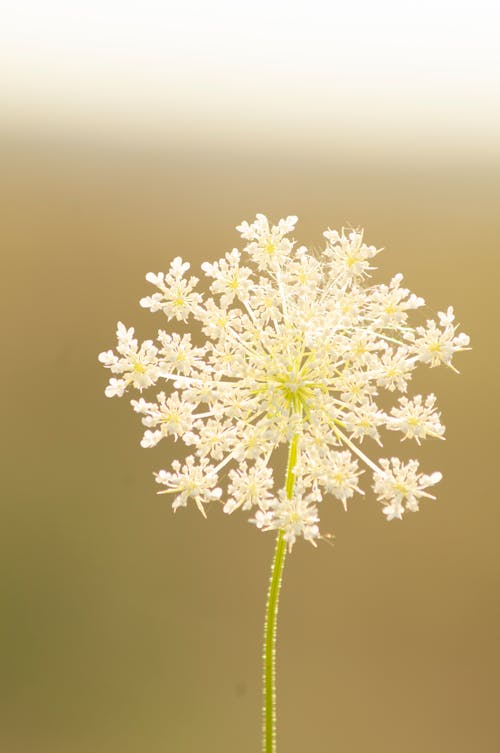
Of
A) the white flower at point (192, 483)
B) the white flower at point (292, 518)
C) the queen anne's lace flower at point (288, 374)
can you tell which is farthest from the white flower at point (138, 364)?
the white flower at point (292, 518)

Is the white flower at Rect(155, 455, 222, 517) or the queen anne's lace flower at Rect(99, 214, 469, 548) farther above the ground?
the queen anne's lace flower at Rect(99, 214, 469, 548)

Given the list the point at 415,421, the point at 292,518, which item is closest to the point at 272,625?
the point at 292,518

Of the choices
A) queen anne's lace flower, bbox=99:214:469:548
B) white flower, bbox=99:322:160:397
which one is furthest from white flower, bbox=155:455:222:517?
white flower, bbox=99:322:160:397

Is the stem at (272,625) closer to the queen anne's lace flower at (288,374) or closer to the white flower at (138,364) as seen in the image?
the queen anne's lace flower at (288,374)

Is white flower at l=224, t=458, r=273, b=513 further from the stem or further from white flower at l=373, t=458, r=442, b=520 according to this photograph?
white flower at l=373, t=458, r=442, b=520

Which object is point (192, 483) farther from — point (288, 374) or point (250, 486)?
point (288, 374)

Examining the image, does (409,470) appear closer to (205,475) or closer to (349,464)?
(349,464)

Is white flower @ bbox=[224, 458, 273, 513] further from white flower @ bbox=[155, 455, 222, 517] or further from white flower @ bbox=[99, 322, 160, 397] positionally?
white flower @ bbox=[99, 322, 160, 397]

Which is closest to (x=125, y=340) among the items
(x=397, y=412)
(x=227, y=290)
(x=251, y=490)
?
(x=227, y=290)

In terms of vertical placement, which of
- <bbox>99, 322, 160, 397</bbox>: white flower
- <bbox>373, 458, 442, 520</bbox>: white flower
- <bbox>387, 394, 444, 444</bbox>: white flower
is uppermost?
<bbox>99, 322, 160, 397</bbox>: white flower
